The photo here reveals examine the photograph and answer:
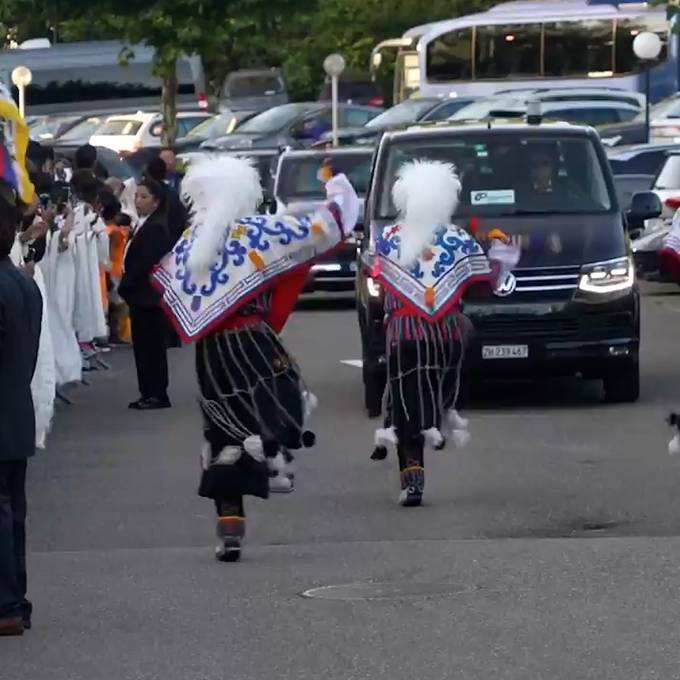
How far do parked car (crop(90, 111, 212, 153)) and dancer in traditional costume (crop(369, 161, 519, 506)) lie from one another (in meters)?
30.9

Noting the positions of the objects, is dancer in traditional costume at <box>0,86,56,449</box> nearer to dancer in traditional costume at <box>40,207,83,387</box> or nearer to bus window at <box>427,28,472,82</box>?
dancer in traditional costume at <box>40,207,83,387</box>

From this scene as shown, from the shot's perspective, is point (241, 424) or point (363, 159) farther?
point (363, 159)

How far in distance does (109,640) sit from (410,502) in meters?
3.73

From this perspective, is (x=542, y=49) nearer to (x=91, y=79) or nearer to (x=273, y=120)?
(x=273, y=120)

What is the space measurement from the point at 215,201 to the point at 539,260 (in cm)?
591

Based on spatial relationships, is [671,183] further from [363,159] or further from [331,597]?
[331,597]

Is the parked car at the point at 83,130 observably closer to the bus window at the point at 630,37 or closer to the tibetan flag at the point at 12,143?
the bus window at the point at 630,37

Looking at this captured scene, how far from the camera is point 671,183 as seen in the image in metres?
25.9

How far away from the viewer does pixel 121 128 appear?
44.9 metres

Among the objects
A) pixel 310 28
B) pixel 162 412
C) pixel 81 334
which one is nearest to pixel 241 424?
pixel 162 412

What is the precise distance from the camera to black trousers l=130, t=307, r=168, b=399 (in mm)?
16953

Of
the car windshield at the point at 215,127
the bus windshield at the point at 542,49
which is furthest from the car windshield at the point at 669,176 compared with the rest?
the bus windshield at the point at 542,49

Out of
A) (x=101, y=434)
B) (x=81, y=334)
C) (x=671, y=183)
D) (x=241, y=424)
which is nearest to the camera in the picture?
(x=241, y=424)

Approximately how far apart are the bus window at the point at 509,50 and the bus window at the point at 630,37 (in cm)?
169
